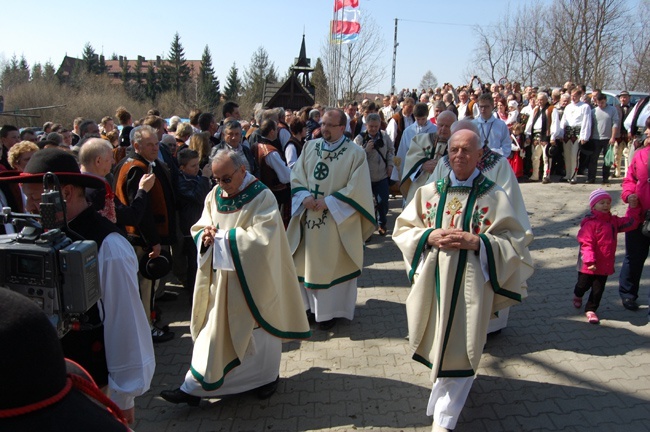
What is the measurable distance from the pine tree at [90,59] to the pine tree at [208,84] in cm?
1475

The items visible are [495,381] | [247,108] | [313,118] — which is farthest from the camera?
[247,108]

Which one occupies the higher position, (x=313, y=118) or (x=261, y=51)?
(x=261, y=51)

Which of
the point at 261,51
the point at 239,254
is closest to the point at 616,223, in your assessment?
the point at 239,254

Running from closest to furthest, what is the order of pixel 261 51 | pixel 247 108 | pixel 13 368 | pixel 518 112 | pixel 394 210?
1. pixel 13 368
2. pixel 394 210
3. pixel 518 112
4. pixel 247 108
5. pixel 261 51

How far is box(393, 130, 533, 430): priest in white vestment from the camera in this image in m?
3.51

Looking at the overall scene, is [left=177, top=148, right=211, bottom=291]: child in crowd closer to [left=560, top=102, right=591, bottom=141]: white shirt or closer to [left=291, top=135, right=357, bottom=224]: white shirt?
[left=291, top=135, right=357, bottom=224]: white shirt

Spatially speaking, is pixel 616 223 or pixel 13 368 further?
pixel 616 223

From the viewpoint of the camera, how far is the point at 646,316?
5.56 metres

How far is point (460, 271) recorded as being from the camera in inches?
140

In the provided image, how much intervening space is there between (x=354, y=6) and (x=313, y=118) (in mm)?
12661

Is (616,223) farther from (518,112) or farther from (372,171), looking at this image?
(518,112)

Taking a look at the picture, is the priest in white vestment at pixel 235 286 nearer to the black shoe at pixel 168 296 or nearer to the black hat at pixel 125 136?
the black shoe at pixel 168 296

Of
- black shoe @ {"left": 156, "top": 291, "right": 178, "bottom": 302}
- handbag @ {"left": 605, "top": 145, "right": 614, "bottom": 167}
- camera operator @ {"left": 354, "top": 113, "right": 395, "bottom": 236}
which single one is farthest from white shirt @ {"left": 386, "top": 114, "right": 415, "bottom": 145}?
handbag @ {"left": 605, "top": 145, "right": 614, "bottom": 167}

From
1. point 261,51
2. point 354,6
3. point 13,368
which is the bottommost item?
point 13,368
